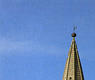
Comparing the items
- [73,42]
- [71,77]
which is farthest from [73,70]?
[73,42]

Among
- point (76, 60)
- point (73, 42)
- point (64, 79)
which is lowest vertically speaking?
point (64, 79)

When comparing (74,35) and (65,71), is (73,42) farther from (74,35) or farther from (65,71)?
(65,71)

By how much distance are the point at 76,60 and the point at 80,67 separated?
1415 mm

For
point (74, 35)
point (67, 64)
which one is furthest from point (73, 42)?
point (67, 64)

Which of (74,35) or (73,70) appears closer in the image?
(73,70)

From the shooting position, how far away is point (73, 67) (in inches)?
2041

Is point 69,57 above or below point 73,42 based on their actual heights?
below

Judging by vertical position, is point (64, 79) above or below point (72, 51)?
below

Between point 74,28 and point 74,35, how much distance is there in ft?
4.78

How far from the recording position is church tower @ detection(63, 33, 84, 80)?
168 ft

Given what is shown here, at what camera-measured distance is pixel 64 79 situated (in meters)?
51.7

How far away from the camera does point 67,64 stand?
173 ft

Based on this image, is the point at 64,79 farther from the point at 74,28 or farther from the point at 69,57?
the point at 74,28

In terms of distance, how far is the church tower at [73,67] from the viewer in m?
51.2
